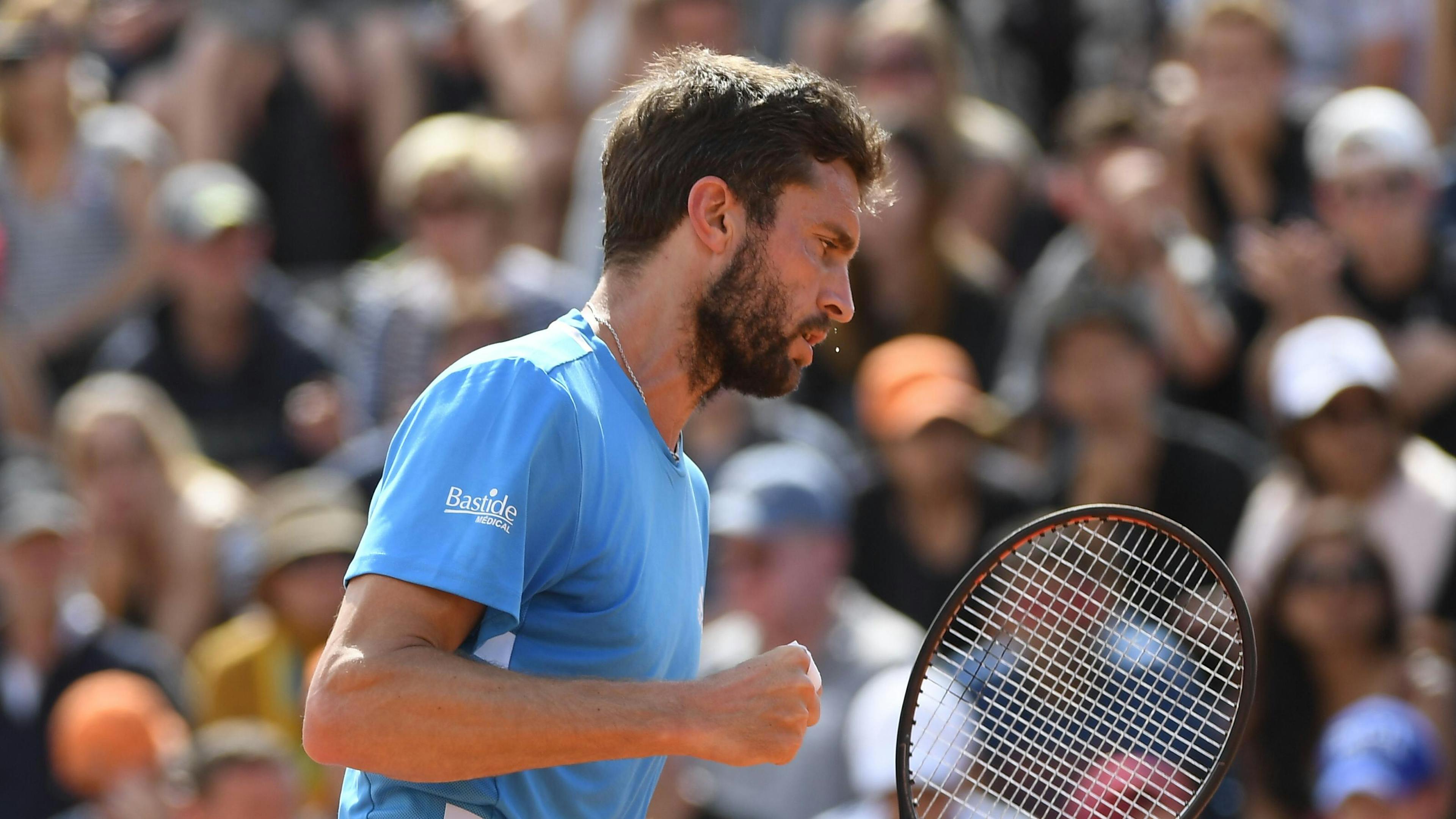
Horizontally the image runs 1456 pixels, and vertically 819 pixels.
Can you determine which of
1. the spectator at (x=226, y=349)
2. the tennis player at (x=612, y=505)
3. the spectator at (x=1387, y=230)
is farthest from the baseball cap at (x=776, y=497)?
the tennis player at (x=612, y=505)

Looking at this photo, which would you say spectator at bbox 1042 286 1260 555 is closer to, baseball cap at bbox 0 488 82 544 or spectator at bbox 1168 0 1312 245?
spectator at bbox 1168 0 1312 245

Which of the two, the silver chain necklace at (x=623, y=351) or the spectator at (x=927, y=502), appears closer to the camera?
the silver chain necklace at (x=623, y=351)

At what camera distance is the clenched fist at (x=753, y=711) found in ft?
7.47

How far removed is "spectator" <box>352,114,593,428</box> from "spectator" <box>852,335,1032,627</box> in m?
1.33

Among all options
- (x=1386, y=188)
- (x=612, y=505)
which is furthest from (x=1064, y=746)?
(x=1386, y=188)

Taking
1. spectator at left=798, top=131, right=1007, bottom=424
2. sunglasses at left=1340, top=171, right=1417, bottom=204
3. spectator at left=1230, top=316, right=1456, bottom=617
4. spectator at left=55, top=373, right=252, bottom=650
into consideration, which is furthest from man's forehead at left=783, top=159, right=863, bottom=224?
spectator at left=55, top=373, right=252, bottom=650

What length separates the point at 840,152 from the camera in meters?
2.62

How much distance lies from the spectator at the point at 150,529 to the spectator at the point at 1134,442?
2.84 m

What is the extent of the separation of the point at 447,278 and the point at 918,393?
6.09ft

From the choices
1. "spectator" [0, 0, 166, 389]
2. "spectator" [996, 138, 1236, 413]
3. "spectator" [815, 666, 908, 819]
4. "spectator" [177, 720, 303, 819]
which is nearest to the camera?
"spectator" [815, 666, 908, 819]

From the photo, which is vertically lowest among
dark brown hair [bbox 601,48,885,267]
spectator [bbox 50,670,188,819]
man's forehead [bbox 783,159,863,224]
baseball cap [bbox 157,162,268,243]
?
spectator [bbox 50,670,188,819]

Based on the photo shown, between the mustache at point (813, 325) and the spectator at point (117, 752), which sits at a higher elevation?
the mustache at point (813, 325)

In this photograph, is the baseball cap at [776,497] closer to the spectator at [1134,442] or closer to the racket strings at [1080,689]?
the racket strings at [1080,689]

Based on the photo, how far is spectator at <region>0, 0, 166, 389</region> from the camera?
774 centimetres
